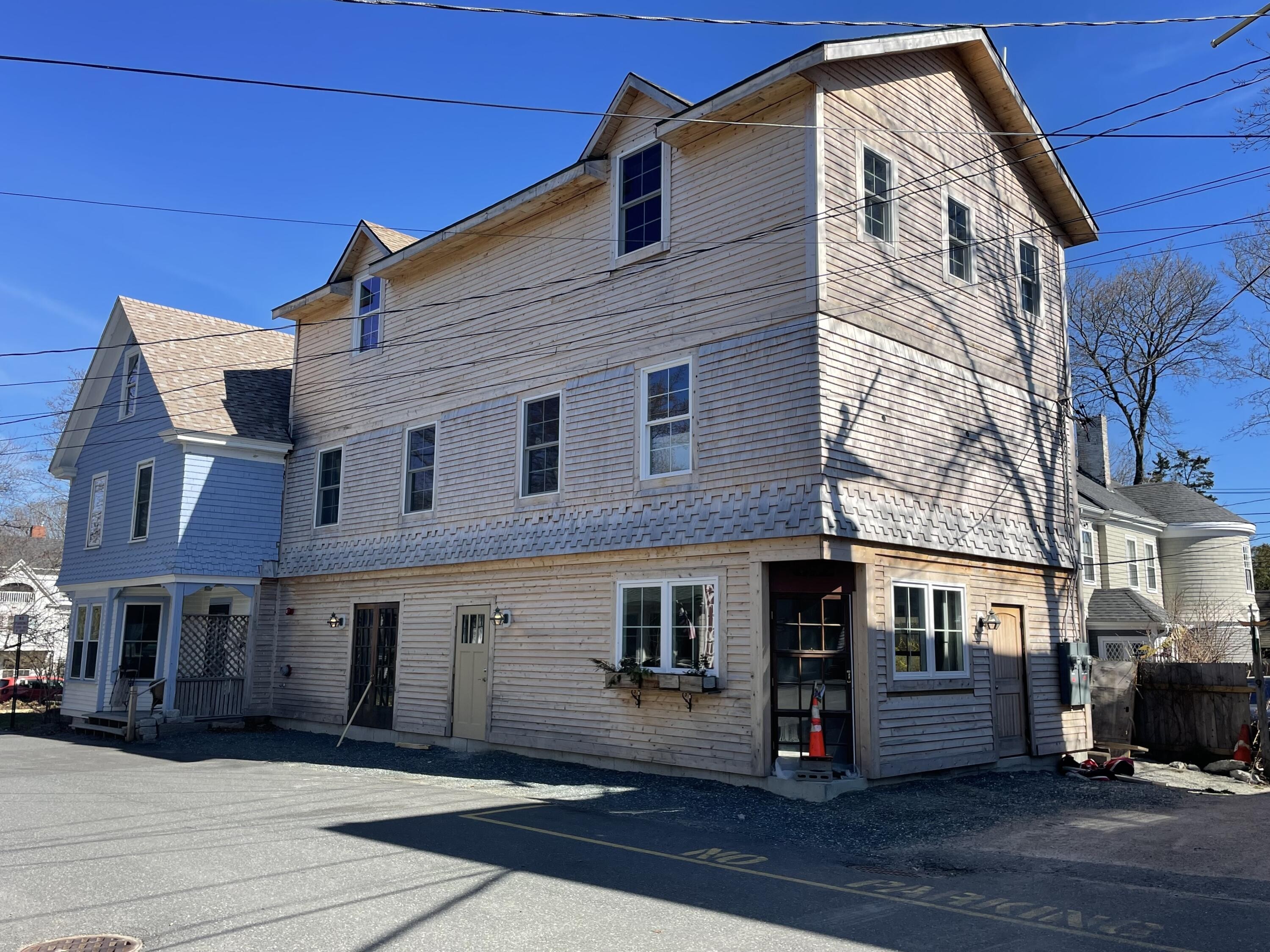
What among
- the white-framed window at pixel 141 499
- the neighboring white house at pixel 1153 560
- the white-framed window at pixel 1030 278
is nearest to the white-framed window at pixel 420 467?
the white-framed window at pixel 141 499

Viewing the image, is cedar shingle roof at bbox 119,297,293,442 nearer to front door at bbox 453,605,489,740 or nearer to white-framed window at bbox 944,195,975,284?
front door at bbox 453,605,489,740

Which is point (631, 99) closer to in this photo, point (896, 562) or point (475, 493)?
point (475, 493)

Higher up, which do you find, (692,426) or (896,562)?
(692,426)

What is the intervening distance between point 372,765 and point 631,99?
10.9 m

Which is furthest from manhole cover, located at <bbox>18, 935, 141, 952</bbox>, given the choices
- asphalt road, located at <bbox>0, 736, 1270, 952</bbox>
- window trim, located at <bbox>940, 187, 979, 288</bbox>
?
window trim, located at <bbox>940, 187, 979, 288</bbox>

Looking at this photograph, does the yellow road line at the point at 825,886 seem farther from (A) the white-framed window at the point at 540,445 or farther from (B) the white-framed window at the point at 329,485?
(B) the white-framed window at the point at 329,485

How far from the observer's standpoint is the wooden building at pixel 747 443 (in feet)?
39.4

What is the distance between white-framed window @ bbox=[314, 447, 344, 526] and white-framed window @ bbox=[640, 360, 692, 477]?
8.90 meters

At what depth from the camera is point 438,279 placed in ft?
60.0

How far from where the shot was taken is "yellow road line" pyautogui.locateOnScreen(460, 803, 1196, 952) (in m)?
6.09

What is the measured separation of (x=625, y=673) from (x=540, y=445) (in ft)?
13.8

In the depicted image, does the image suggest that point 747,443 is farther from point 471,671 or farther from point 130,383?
point 130,383

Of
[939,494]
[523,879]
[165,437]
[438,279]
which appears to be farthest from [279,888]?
[165,437]

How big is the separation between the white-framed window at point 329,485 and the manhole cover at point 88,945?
14.7 m
